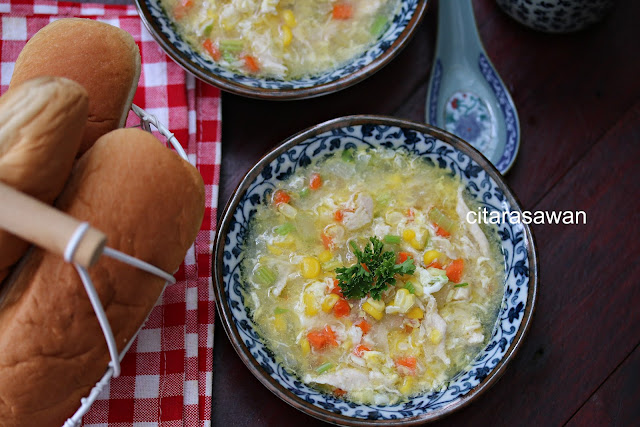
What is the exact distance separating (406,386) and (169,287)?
0.90 meters

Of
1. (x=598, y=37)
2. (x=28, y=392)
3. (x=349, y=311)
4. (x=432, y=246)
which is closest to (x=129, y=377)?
(x=28, y=392)

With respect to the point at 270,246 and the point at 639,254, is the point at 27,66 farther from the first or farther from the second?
the point at 639,254

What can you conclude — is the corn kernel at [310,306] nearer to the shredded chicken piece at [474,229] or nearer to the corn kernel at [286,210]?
the corn kernel at [286,210]

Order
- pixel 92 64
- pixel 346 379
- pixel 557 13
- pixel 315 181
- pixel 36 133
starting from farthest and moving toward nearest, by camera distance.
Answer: pixel 557 13
pixel 315 181
pixel 346 379
pixel 92 64
pixel 36 133

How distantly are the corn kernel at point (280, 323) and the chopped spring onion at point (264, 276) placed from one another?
13cm

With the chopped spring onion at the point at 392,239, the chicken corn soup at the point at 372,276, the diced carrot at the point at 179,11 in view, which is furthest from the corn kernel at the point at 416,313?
the diced carrot at the point at 179,11

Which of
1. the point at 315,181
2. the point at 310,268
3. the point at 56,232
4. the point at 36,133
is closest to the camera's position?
the point at 56,232

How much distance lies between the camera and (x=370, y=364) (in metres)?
2.11

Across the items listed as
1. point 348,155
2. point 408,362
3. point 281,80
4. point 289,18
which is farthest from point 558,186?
point 289,18

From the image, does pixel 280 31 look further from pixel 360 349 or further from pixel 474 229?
pixel 360 349

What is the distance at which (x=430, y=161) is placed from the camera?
233 centimetres

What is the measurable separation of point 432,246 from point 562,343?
2.03 feet

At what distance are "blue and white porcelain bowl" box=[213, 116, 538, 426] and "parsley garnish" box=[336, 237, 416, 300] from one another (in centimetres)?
35

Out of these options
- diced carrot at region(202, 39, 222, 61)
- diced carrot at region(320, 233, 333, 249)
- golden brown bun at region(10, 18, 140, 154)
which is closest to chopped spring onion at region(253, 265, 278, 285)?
diced carrot at region(320, 233, 333, 249)
